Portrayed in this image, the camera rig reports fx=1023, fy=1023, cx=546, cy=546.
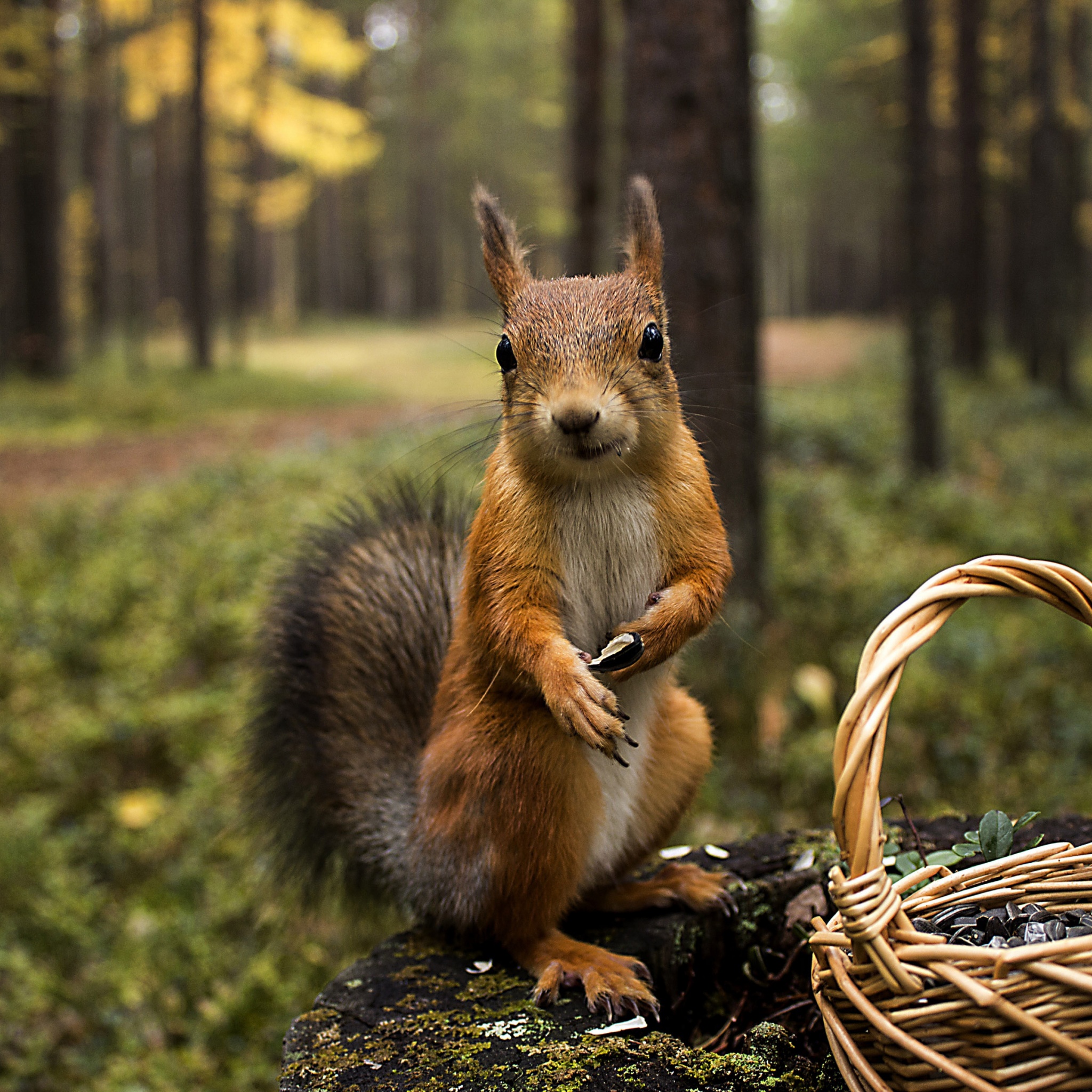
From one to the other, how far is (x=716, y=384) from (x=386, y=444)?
14.3ft

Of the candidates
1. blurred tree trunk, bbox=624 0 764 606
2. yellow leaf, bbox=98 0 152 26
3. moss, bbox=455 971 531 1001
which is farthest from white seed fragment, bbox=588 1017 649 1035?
yellow leaf, bbox=98 0 152 26

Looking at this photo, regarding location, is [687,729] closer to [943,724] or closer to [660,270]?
[660,270]

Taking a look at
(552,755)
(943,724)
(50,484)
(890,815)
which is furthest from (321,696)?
(50,484)

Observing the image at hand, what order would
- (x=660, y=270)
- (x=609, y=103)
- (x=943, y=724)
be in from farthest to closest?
(x=609, y=103)
(x=943, y=724)
(x=660, y=270)

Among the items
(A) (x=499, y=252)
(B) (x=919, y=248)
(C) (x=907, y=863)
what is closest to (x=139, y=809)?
(A) (x=499, y=252)

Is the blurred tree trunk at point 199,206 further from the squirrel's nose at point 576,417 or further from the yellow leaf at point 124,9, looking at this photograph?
the squirrel's nose at point 576,417

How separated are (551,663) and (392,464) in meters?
4.70

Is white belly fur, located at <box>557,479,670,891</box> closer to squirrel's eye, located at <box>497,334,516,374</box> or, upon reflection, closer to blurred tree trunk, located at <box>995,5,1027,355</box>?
squirrel's eye, located at <box>497,334,516,374</box>

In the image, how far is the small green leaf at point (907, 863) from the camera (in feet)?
5.75

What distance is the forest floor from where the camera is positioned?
25.7 ft

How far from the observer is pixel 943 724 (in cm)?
416

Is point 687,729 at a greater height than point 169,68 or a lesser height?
lesser

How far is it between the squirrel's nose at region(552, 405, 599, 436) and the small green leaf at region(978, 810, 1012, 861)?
2.82 feet

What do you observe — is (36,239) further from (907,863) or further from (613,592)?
(907,863)
